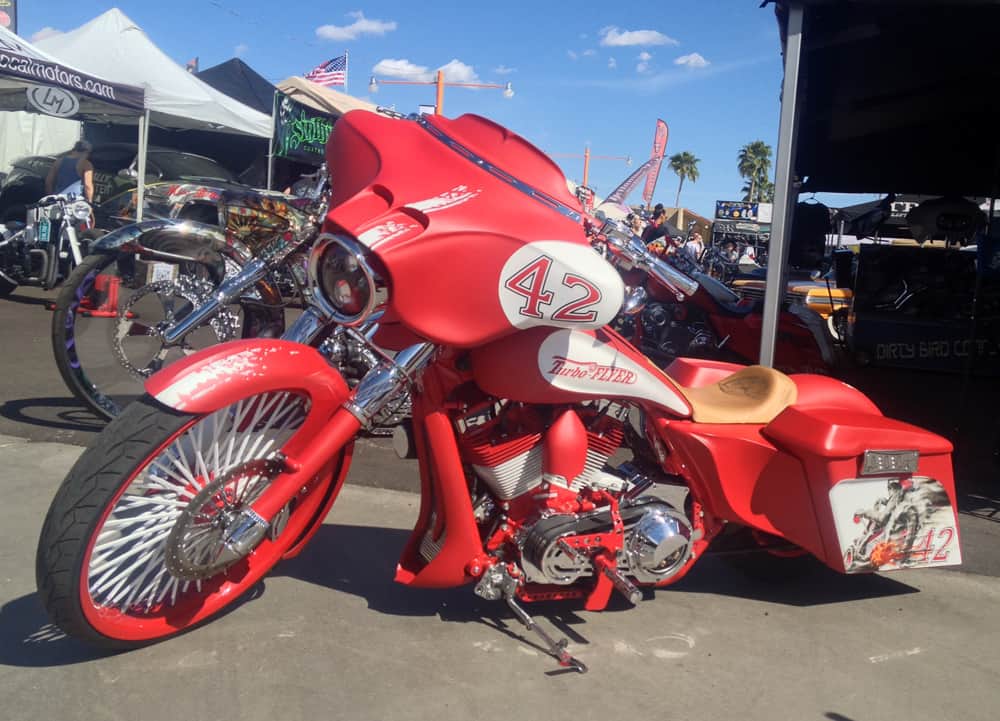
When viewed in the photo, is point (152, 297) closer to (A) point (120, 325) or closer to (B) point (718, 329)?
(A) point (120, 325)

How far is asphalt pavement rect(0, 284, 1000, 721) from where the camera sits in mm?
2428

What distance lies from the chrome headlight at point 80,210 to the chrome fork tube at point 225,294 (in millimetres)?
7266

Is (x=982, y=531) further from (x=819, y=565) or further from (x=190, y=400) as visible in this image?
(x=190, y=400)

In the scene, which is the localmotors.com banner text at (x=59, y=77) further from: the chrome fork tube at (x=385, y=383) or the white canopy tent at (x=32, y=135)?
the chrome fork tube at (x=385, y=383)

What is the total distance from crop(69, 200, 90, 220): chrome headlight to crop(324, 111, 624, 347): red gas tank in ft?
30.2

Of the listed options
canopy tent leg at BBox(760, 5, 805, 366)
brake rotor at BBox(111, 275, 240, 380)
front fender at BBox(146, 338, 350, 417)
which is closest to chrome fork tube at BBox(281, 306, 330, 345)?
front fender at BBox(146, 338, 350, 417)

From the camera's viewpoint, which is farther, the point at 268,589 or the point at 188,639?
the point at 268,589

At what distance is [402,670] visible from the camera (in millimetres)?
2615

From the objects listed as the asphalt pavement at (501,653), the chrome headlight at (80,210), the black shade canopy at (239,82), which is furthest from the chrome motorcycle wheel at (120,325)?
the black shade canopy at (239,82)

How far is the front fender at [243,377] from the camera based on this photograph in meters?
2.31

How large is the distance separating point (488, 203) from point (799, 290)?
13402mm

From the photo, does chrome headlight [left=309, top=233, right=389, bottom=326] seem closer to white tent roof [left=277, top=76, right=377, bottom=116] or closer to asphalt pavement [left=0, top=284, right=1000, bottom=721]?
asphalt pavement [left=0, top=284, right=1000, bottom=721]

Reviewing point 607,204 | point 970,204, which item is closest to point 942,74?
point 970,204

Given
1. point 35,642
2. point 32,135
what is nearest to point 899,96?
point 35,642
